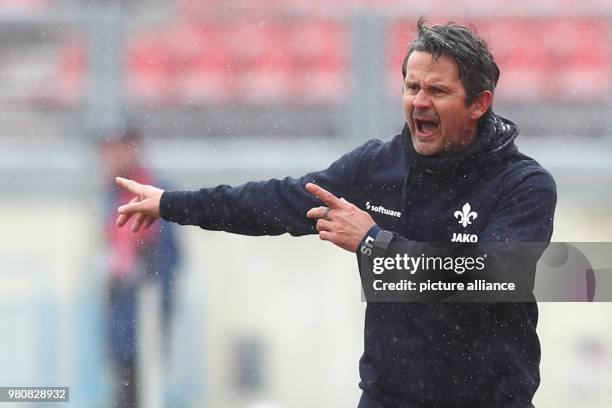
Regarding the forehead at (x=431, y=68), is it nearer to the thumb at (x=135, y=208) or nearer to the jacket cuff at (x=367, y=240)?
the jacket cuff at (x=367, y=240)

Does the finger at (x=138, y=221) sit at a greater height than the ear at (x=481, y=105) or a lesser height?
lesser

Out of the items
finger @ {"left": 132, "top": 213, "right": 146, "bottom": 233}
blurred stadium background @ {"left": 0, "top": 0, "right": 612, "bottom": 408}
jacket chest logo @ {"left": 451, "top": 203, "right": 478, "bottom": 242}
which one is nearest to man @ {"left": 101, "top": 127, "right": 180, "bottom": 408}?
blurred stadium background @ {"left": 0, "top": 0, "right": 612, "bottom": 408}

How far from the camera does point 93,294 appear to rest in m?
7.50

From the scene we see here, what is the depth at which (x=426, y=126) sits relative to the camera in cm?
337

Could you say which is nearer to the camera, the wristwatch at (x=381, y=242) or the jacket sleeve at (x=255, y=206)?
the wristwatch at (x=381, y=242)

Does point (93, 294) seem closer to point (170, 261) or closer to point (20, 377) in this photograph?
point (20, 377)

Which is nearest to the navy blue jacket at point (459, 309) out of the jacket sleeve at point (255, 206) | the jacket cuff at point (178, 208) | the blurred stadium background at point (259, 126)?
the jacket sleeve at point (255, 206)

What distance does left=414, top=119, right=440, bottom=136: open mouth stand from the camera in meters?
3.35

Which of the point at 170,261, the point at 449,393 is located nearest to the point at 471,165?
the point at 449,393

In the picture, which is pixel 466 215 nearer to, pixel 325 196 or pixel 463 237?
pixel 463 237

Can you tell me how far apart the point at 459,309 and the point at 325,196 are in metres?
0.44

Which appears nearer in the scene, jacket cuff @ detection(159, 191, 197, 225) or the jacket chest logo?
the jacket chest logo

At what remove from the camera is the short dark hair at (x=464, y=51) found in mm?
3344

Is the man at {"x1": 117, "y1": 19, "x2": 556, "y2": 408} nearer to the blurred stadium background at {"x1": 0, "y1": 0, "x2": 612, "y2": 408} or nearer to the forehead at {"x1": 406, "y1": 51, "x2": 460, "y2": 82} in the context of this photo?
the forehead at {"x1": 406, "y1": 51, "x2": 460, "y2": 82}
